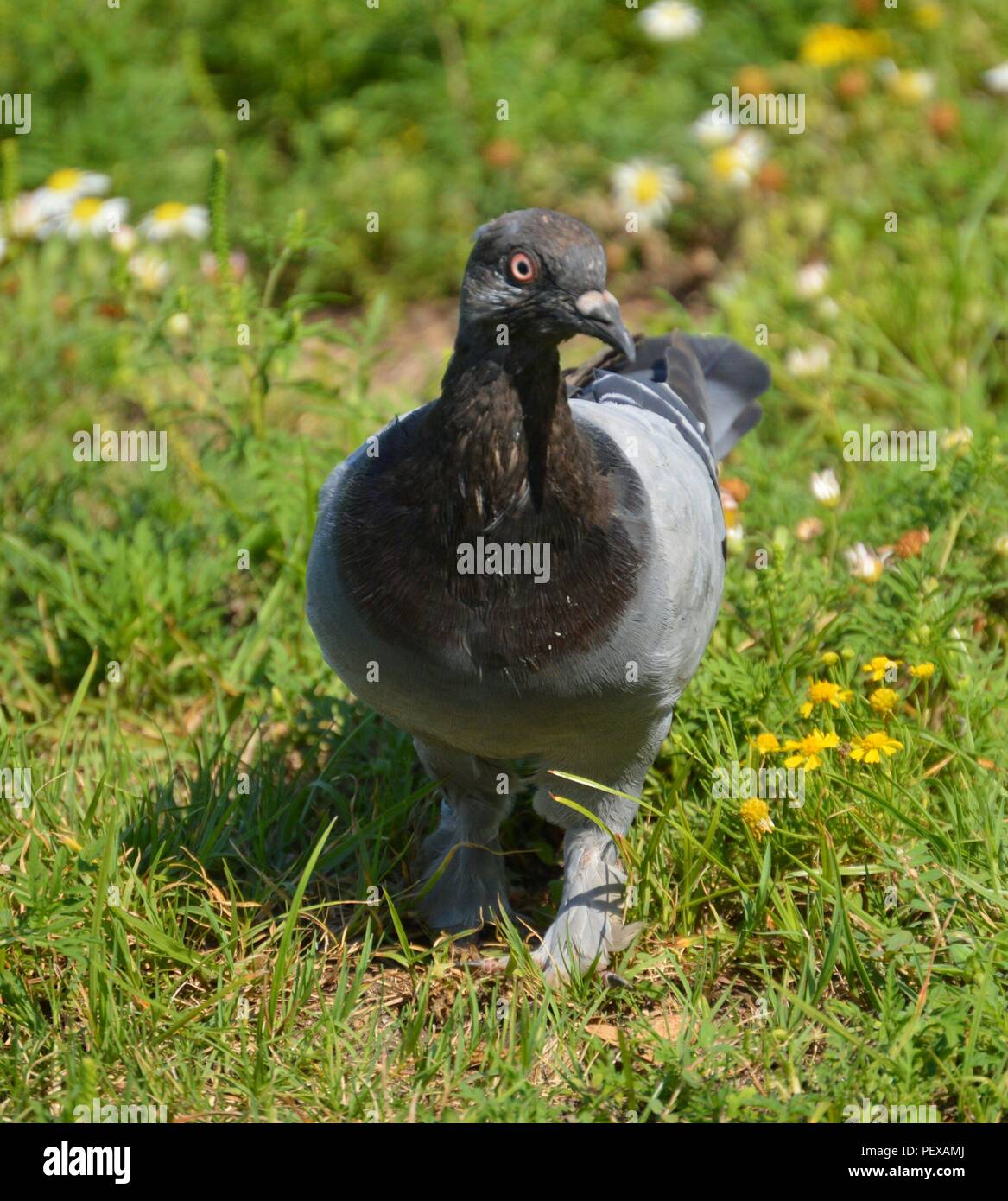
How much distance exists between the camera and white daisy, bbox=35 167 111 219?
19.3ft

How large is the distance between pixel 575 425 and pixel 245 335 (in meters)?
1.88

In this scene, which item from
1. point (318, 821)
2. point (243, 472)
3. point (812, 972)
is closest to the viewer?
point (812, 972)

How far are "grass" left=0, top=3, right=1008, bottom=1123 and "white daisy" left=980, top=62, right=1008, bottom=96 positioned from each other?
165mm

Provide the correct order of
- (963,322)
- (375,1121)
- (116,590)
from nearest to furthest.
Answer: (375,1121), (116,590), (963,322)

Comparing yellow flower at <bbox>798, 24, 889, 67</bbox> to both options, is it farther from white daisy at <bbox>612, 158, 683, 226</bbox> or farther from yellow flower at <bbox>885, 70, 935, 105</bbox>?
white daisy at <bbox>612, 158, 683, 226</bbox>

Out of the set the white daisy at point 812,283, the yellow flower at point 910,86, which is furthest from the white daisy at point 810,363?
the yellow flower at point 910,86

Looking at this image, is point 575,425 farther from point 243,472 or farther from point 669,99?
point 669,99

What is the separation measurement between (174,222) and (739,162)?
102 inches

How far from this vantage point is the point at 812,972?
347cm

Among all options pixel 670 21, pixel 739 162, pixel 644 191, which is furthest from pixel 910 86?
pixel 644 191

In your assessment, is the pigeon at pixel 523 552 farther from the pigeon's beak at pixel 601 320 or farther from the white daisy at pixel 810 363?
the white daisy at pixel 810 363

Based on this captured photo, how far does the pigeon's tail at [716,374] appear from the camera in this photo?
175 inches

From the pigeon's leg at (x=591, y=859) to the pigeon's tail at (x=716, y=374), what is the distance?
48.6 inches

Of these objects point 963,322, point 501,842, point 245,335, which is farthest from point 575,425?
point 963,322
